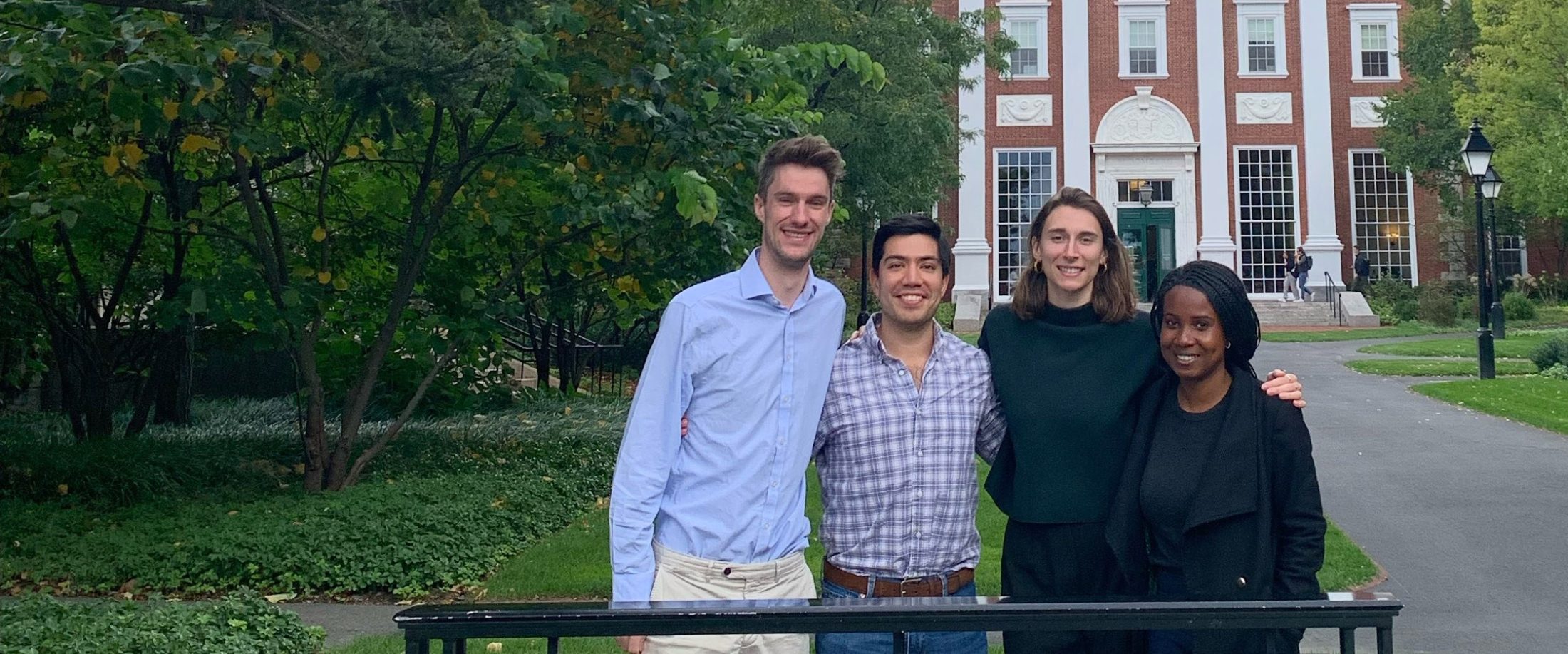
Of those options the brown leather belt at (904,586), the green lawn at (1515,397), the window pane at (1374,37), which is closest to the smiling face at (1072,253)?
the brown leather belt at (904,586)

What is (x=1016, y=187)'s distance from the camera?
3769 cm

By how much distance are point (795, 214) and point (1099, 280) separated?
2.77 ft

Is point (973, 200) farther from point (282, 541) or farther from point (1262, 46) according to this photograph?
point (282, 541)

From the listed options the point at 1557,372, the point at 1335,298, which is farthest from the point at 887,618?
the point at 1335,298

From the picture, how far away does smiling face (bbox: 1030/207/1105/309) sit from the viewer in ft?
11.0

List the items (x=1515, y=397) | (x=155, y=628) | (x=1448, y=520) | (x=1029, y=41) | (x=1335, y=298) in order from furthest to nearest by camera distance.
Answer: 1. (x=1029, y=41)
2. (x=1335, y=298)
3. (x=1515, y=397)
4. (x=1448, y=520)
5. (x=155, y=628)

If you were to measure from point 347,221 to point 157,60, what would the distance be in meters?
4.51

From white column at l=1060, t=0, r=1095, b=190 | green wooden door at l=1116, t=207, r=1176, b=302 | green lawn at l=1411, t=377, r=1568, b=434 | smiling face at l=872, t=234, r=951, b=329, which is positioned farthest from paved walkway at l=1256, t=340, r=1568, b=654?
white column at l=1060, t=0, r=1095, b=190

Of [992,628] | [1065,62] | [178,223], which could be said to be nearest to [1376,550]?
[992,628]

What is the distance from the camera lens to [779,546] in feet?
10.5

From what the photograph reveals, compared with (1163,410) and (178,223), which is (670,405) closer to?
(1163,410)

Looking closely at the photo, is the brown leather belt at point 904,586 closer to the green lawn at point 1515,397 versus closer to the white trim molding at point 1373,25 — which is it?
the green lawn at point 1515,397

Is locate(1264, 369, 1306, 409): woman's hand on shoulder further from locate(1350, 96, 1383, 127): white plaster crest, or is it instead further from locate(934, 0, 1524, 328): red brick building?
locate(1350, 96, 1383, 127): white plaster crest

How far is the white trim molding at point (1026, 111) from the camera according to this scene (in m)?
37.6
